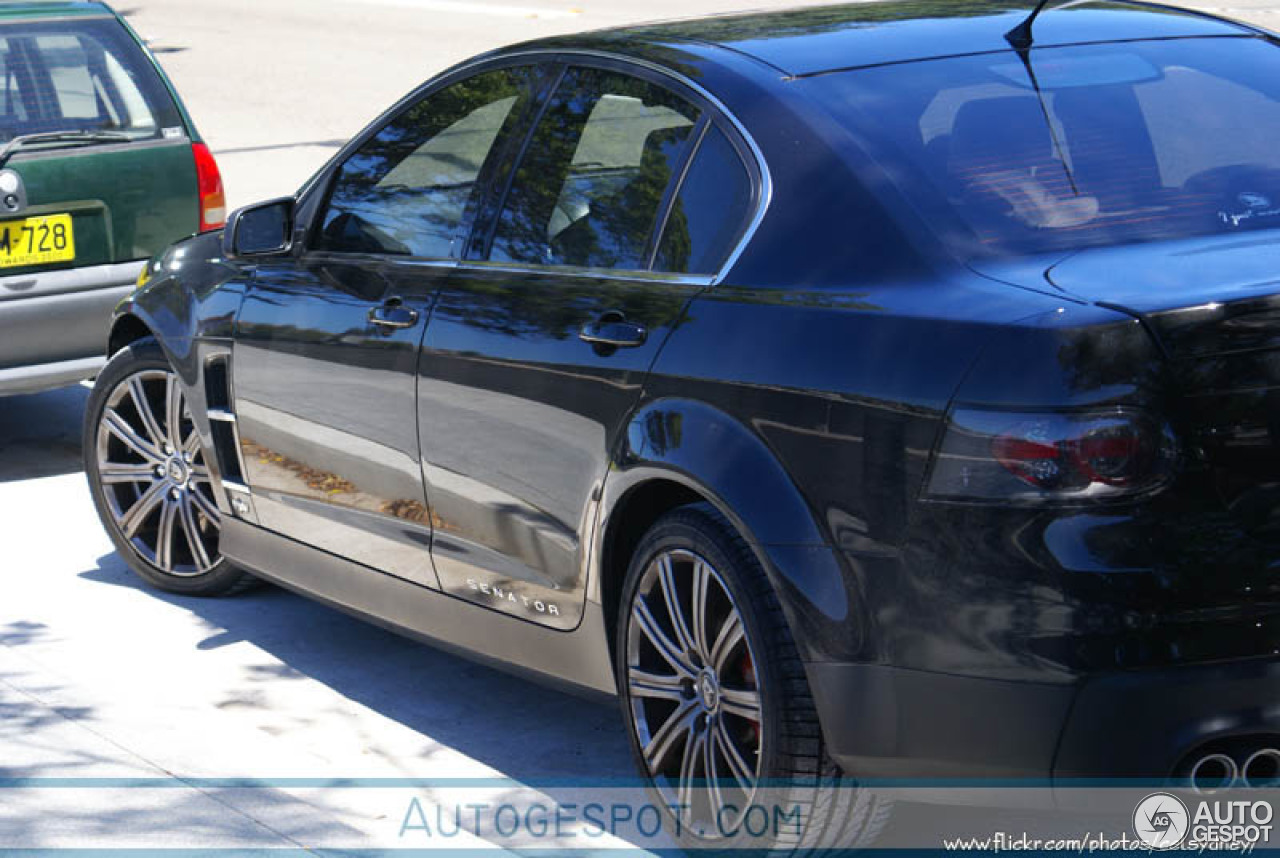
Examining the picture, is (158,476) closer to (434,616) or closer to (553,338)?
(434,616)

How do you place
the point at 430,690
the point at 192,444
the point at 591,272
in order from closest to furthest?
the point at 591,272 < the point at 430,690 < the point at 192,444

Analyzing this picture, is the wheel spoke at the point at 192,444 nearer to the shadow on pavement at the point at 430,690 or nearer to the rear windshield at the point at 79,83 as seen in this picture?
the shadow on pavement at the point at 430,690

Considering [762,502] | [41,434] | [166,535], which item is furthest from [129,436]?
[762,502]

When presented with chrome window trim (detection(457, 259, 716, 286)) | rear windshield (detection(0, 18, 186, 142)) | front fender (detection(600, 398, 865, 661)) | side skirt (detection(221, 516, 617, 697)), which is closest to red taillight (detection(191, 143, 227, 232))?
rear windshield (detection(0, 18, 186, 142))

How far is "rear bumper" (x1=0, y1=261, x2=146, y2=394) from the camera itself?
7.74m

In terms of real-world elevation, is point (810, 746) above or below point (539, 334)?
below

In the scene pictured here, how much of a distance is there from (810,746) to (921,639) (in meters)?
0.40

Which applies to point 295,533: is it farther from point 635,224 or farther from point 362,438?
point 635,224

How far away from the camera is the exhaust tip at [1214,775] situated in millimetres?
3355

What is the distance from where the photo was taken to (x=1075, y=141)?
400cm

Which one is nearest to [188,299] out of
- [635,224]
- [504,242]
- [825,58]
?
[504,242]

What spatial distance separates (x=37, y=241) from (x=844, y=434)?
5107 millimetres

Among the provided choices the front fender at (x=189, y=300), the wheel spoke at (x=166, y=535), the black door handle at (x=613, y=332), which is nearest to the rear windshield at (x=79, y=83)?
the front fender at (x=189, y=300)

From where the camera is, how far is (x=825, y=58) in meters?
4.25
